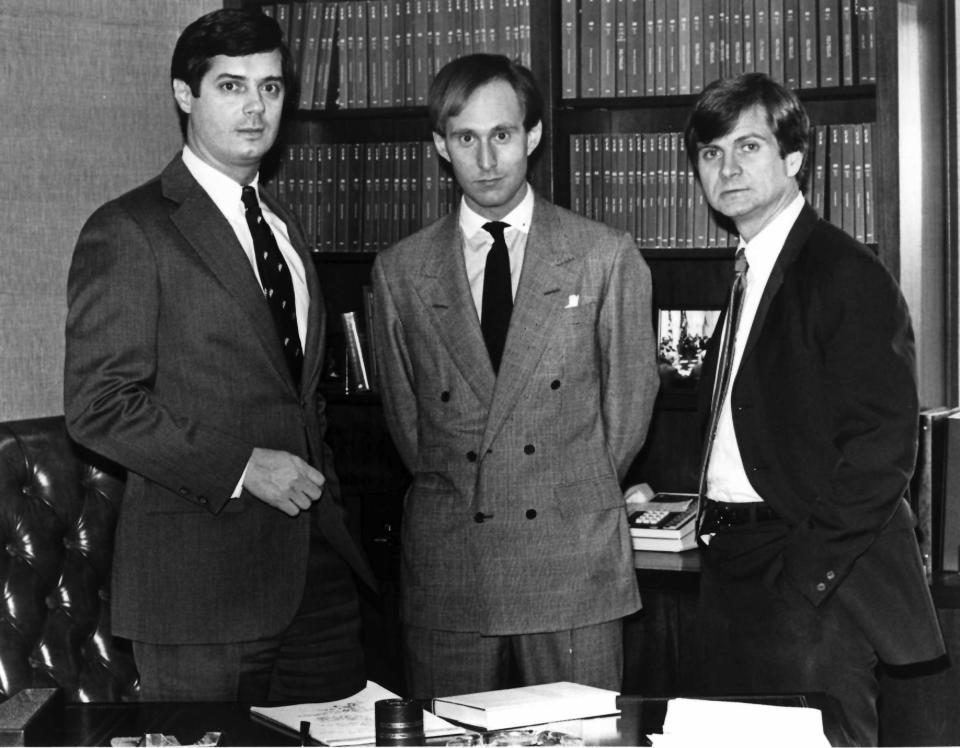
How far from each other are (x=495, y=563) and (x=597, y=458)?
0.32 meters

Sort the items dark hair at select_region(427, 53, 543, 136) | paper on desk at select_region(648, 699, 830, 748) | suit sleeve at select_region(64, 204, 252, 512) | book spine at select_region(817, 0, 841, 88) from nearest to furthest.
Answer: paper on desk at select_region(648, 699, 830, 748)
suit sleeve at select_region(64, 204, 252, 512)
dark hair at select_region(427, 53, 543, 136)
book spine at select_region(817, 0, 841, 88)

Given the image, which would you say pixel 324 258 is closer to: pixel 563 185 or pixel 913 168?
pixel 563 185

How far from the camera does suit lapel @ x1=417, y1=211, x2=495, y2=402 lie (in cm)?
280

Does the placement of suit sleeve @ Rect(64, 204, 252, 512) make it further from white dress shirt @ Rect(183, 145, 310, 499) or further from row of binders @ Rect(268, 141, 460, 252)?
row of binders @ Rect(268, 141, 460, 252)

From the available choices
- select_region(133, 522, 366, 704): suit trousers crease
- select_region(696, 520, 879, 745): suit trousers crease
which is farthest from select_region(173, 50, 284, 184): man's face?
select_region(696, 520, 879, 745): suit trousers crease

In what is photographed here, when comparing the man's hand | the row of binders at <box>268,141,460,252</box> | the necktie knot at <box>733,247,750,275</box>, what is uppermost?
the row of binders at <box>268,141,460,252</box>

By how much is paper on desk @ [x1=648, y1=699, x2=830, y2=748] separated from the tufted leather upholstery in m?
1.42

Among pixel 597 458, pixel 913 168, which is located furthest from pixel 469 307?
pixel 913 168

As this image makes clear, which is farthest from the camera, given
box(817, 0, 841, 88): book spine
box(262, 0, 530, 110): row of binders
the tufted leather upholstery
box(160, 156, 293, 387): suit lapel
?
box(262, 0, 530, 110): row of binders

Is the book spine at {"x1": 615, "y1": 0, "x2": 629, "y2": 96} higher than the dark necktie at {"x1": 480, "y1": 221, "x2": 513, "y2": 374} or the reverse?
higher

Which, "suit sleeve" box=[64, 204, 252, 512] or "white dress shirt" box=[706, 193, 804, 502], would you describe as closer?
"suit sleeve" box=[64, 204, 252, 512]

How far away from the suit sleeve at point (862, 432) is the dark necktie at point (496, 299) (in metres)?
0.74

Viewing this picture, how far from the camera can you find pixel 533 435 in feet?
9.07

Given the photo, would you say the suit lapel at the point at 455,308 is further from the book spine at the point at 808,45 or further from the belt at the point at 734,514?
the book spine at the point at 808,45
